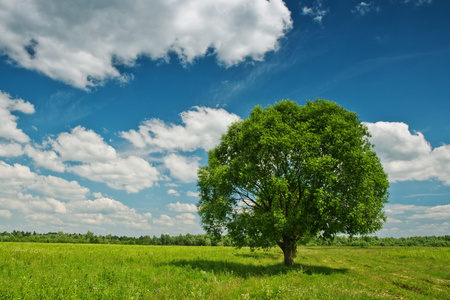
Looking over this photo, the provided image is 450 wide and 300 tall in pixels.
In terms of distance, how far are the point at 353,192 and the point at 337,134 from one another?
4.91m

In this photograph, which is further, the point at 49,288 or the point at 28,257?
the point at 28,257

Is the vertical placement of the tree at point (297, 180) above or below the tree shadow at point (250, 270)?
above

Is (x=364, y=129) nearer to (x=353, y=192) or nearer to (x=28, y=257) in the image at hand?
(x=353, y=192)

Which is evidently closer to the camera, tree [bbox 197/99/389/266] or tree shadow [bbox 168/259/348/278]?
tree shadow [bbox 168/259/348/278]

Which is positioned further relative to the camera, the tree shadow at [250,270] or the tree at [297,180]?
the tree at [297,180]

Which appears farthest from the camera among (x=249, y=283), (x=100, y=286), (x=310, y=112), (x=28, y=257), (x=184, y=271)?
(x=310, y=112)

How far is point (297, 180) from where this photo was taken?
2252cm

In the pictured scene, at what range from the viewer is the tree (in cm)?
2061

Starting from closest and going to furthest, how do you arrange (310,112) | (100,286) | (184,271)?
(100,286), (184,271), (310,112)

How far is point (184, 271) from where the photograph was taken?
1794 cm

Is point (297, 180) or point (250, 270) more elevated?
point (297, 180)

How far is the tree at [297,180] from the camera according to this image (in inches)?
811

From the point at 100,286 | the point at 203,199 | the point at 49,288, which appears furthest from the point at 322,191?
the point at 49,288

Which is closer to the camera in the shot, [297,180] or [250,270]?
[250,270]
